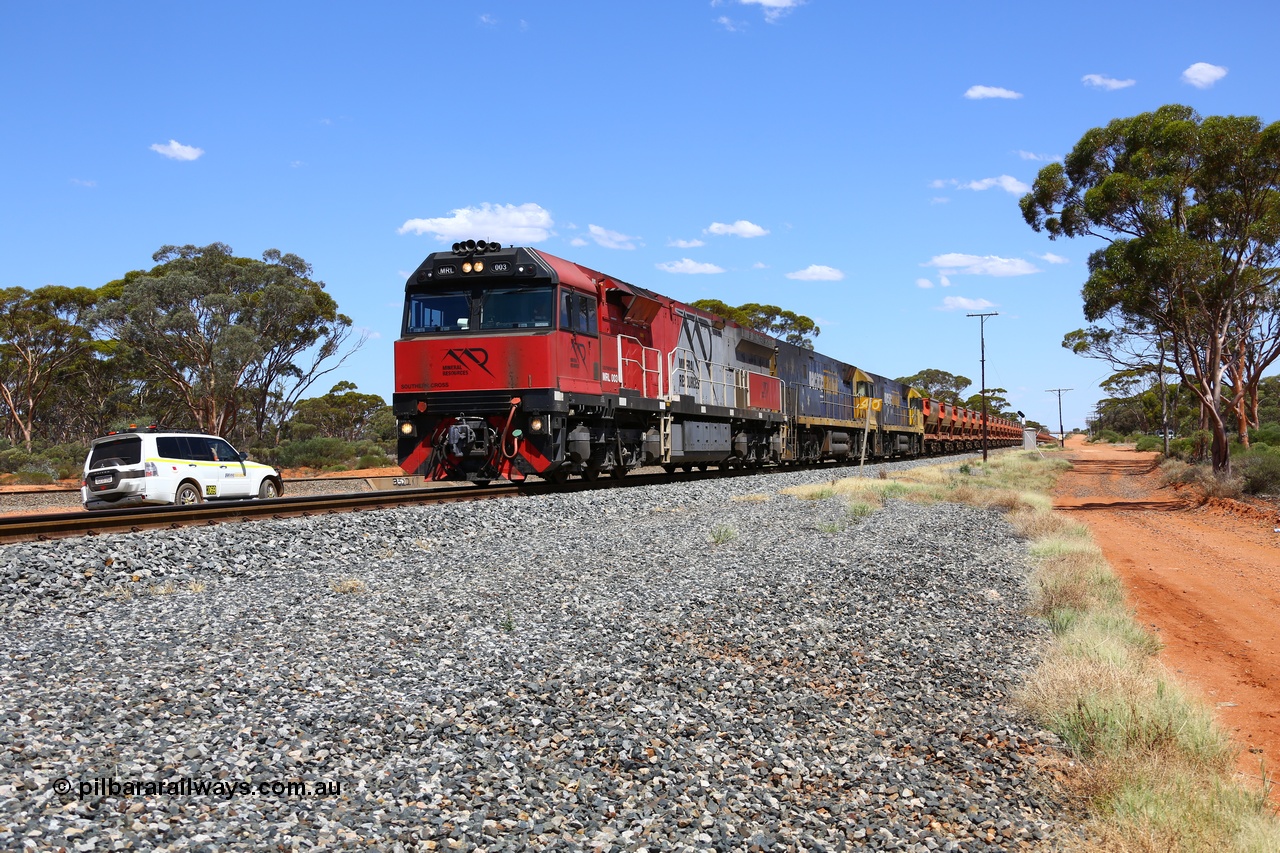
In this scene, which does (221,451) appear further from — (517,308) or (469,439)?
(517,308)

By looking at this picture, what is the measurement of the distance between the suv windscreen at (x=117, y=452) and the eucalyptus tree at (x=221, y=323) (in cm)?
2596

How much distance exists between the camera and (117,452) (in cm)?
1484

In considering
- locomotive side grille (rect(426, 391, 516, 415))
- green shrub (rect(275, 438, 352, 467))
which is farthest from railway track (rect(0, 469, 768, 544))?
green shrub (rect(275, 438, 352, 467))

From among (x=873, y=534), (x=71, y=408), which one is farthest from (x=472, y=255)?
(x=71, y=408)

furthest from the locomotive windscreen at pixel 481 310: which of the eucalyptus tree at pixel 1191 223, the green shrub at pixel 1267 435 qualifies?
the green shrub at pixel 1267 435

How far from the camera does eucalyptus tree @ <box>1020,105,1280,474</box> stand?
72.8 ft

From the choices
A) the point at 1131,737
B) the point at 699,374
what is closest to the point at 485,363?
the point at 699,374

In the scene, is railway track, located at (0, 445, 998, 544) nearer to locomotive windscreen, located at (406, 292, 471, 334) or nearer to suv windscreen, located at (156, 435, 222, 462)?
suv windscreen, located at (156, 435, 222, 462)

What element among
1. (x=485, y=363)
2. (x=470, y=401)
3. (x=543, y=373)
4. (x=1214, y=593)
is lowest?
(x=1214, y=593)

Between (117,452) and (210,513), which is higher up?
(117,452)

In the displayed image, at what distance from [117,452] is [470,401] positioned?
20.1 feet

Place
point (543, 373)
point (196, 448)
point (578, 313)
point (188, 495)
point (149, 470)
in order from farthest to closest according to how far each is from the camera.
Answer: point (196, 448) < point (188, 495) < point (578, 313) < point (149, 470) < point (543, 373)

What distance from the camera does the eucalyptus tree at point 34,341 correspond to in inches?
1780

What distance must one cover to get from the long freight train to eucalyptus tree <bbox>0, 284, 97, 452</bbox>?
38.2m
